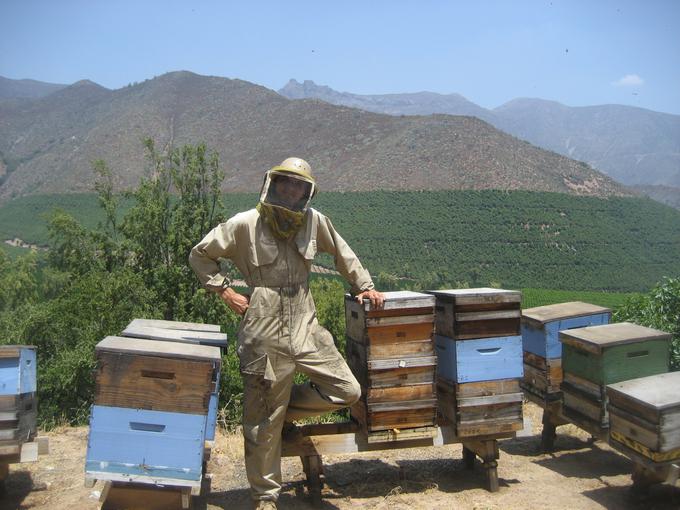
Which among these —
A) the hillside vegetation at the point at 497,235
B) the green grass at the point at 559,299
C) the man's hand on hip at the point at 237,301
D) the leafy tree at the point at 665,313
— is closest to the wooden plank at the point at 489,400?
the man's hand on hip at the point at 237,301

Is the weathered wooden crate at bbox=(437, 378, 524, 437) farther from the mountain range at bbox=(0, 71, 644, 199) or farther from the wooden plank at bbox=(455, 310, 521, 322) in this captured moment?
the mountain range at bbox=(0, 71, 644, 199)

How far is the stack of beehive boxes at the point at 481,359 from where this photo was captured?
5.14 meters

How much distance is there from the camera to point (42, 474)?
18.6 ft

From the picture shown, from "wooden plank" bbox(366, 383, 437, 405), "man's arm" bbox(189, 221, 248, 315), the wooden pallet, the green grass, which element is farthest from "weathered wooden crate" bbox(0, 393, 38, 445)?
the green grass

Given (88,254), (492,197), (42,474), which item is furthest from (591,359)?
(492,197)

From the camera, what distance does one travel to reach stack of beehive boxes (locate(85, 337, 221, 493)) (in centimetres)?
405

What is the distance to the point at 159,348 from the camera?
4.24m

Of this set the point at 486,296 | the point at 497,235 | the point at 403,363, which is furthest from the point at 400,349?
the point at 497,235

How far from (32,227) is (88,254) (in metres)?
58.7

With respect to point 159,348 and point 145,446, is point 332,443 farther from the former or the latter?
point 159,348

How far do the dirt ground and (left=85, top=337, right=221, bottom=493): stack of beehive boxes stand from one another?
1071mm

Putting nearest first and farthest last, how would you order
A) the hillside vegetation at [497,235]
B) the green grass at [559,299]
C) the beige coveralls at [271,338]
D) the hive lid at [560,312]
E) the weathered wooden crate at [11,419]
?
the weathered wooden crate at [11,419]
the beige coveralls at [271,338]
the hive lid at [560,312]
the green grass at [559,299]
the hillside vegetation at [497,235]

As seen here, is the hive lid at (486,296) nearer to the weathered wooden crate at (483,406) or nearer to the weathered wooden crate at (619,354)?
the weathered wooden crate at (483,406)

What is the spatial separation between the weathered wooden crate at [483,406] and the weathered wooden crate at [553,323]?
3.52 feet
